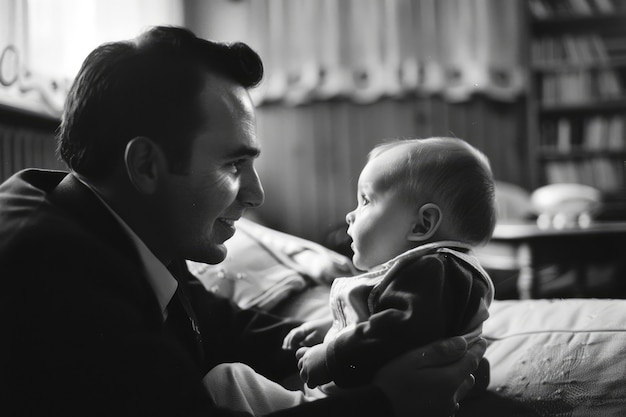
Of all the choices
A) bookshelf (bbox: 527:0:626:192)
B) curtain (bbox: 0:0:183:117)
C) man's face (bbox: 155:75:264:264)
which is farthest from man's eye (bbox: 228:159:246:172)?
bookshelf (bbox: 527:0:626:192)

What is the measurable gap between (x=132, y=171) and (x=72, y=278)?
0.82 feet

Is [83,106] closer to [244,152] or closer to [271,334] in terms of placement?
[244,152]

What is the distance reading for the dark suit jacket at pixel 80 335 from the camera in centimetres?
71

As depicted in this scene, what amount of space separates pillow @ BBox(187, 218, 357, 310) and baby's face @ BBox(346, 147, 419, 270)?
45 centimetres

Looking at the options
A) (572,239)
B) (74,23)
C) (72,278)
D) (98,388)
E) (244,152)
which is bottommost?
(572,239)

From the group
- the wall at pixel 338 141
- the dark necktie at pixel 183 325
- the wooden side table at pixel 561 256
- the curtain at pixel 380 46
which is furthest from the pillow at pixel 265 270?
the curtain at pixel 380 46

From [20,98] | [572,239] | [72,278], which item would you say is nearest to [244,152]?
[72,278]

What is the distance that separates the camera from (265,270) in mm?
1684

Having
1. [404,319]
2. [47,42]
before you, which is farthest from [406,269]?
[47,42]

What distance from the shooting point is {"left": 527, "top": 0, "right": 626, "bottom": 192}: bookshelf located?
14.4 ft

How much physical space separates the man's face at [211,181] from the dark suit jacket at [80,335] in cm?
16

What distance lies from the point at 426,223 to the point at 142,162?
506 mm

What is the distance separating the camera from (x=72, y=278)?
2.47 feet

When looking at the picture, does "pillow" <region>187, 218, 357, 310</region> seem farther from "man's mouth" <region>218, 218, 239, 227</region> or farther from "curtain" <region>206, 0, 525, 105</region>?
"curtain" <region>206, 0, 525, 105</region>
